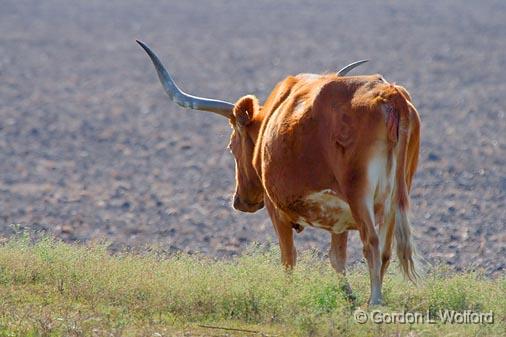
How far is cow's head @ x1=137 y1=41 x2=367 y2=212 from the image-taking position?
1050cm

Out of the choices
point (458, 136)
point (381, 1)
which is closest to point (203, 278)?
Result: point (458, 136)

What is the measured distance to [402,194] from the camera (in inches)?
347

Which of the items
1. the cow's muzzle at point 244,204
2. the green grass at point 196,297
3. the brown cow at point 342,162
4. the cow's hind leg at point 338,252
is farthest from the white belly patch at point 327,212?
the cow's muzzle at point 244,204

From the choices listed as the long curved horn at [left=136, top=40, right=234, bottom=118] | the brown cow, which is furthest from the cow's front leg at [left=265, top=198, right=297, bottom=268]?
the long curved horn at [left=136, top=40, right=234, bottom=118]

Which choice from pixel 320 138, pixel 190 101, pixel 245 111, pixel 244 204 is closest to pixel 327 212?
pixel 320 138

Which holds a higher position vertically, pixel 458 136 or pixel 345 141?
pixel 345 141

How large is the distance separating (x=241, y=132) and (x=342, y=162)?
2.00m

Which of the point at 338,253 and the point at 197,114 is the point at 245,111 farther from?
the point at 197,114

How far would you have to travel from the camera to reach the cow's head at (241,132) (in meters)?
10.5

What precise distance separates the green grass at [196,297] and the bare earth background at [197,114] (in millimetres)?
3355

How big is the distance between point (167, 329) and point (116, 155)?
12733 millimetres

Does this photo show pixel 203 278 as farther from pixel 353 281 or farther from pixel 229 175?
pixel 229 175

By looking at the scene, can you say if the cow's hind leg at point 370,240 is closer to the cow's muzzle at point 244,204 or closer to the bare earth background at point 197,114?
the cow's muzzle at point 244,204

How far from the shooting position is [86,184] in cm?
1831
